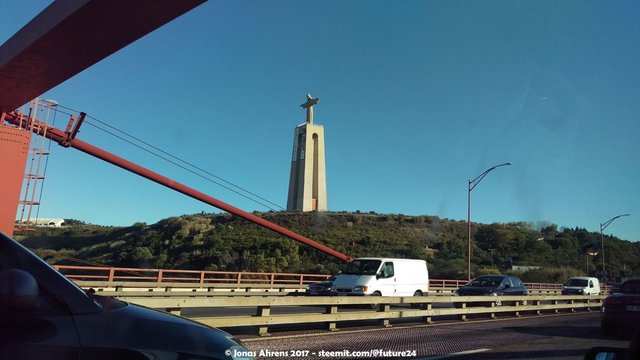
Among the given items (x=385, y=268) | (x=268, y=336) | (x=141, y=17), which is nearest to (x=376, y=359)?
(x=268, y=336)

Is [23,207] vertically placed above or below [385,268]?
above

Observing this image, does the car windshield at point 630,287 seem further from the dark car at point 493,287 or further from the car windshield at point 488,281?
the car windshield at point 488,281

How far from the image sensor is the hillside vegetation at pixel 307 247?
51.2 meters

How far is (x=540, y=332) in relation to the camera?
1380cm

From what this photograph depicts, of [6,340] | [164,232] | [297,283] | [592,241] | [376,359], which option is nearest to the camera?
[6,340]

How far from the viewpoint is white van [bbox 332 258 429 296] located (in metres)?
20.0

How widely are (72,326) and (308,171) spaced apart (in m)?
78.7

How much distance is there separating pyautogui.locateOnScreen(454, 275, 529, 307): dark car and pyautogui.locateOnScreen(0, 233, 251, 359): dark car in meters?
20.1

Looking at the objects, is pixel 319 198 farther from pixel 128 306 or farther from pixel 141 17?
pixel 128 306

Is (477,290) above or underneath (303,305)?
above

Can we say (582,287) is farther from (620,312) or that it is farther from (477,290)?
(620,312)

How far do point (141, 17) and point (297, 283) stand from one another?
2990cm

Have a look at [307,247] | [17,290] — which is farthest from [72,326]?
[307,247]

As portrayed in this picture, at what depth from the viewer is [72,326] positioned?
2648 mm
